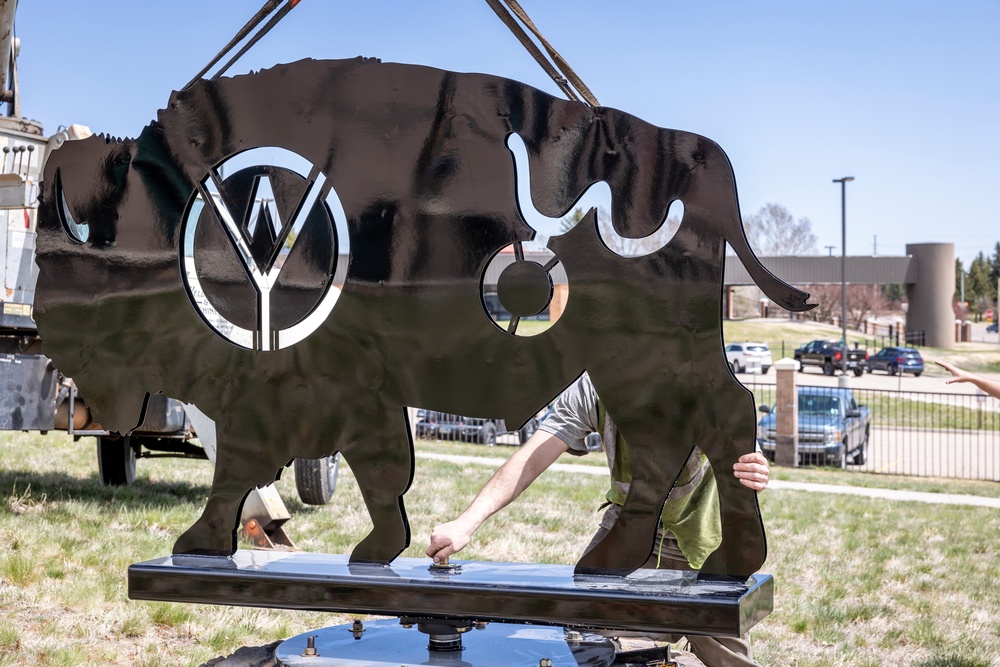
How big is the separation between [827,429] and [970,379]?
13.1 meters

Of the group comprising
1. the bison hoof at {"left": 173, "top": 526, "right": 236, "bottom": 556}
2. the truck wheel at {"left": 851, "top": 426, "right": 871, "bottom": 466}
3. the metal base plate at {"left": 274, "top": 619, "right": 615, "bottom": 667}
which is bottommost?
the truck wheel at {"left": 851, "top": 426, "right": 871, "bottom": 466}

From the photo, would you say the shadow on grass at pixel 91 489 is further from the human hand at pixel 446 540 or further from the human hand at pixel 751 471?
the human hand at pixel 751 471

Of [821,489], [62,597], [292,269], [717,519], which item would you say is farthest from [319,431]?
[821,489]

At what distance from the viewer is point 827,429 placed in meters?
16.5

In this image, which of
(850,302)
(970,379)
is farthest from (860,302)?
(970,379)

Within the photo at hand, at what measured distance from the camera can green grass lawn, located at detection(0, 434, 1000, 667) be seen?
486 centimetres

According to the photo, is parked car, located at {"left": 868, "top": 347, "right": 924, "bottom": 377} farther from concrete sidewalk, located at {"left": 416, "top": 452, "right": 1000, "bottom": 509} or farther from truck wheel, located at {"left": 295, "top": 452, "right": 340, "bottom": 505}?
truck wheel, located at {"left": 295, "top": 452, "right": 340, "bottom": 505}

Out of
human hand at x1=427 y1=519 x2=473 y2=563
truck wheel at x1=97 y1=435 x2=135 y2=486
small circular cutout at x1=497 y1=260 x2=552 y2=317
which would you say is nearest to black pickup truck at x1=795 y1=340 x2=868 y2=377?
A: truck wheel at x1=97 y1=435 x2=135 y2=486

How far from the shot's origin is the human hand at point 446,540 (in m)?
2.64

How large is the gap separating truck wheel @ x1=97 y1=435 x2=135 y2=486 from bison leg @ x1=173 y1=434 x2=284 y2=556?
254 inches

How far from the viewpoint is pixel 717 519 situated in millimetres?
3277

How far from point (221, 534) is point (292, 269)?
785 mm

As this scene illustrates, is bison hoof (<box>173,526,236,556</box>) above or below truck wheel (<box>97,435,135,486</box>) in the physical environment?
above

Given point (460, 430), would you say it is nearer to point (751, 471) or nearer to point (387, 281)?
point (387, 281)
